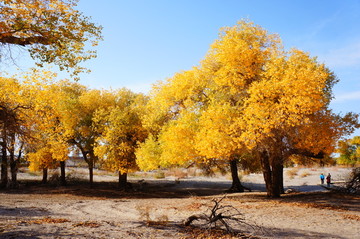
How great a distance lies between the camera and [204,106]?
2220 cm

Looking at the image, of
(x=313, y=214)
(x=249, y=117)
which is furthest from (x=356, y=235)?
(x=249, y=117)

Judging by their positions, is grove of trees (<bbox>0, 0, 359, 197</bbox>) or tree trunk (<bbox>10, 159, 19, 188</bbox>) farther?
tree trunk (<bbox>10, 159, 19, 188</bbox>)

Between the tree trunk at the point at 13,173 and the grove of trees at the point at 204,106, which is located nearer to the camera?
the grove of trees at the point at 204,106

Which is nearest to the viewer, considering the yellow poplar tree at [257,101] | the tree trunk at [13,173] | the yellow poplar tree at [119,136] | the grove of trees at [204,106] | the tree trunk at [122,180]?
the grove of trees at [204,106]

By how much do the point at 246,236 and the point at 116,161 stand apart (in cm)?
2081

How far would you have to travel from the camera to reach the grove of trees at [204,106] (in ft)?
39.3

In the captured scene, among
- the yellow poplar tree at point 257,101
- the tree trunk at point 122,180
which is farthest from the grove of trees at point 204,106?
the tree trunk at point 122,180

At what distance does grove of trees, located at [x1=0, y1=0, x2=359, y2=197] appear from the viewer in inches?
471

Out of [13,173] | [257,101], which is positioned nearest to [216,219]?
Answer: [257,101]

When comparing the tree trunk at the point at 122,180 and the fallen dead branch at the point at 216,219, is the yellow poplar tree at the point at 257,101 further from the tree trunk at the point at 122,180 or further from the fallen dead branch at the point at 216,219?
the tree trunk at the point at 122,180

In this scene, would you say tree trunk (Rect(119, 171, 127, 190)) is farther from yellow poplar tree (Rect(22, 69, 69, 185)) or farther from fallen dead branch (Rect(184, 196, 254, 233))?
fallen dead branch (Rect(184, 196, 254, 233))

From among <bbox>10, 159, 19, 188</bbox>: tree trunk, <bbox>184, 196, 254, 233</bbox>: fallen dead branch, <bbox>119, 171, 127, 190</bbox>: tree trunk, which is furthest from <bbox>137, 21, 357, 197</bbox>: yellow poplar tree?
<bbox>10, 159, 19, 188</bbox>: tree trunk

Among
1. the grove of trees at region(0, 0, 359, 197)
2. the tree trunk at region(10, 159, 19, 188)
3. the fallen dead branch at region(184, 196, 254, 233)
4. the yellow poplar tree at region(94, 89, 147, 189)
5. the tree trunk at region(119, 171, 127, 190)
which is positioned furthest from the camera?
the tree trunk at region(119, 171, 127, 190)

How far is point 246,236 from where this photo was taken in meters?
8.91
